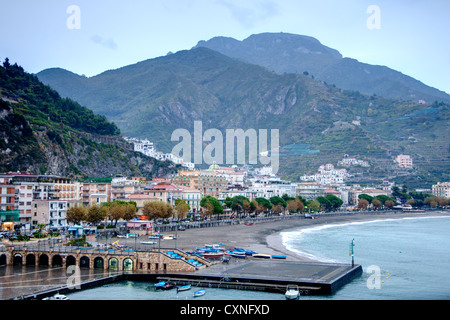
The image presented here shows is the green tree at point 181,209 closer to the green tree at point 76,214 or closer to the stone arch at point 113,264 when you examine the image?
the green tree at point 76,214

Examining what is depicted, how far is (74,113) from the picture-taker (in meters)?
132

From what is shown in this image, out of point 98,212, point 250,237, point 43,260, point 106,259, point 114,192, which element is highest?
point 114,192

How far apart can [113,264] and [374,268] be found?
945 inches

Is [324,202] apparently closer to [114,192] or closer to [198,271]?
[114,192]

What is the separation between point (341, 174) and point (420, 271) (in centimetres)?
15218

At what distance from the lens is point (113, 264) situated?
4291cm

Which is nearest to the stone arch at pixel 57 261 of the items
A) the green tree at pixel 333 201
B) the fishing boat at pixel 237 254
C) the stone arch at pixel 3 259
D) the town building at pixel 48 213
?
the stone arch at pixel 3 259

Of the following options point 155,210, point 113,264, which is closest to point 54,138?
point 155,210

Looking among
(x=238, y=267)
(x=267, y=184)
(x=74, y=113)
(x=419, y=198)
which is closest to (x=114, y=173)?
(x=74, y=113)

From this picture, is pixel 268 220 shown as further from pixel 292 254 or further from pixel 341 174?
pixel 341 174

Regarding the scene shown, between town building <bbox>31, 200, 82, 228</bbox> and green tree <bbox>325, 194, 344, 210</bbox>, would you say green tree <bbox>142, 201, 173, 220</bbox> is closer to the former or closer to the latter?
town building <bbox>31, 200, 82, 228</bbox>

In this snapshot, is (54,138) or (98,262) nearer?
(98,262)

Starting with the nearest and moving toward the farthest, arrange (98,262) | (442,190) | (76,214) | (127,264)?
(127,264), (98,262), (76,214), (442,190)

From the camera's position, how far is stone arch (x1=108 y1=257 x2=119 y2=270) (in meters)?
42.4
